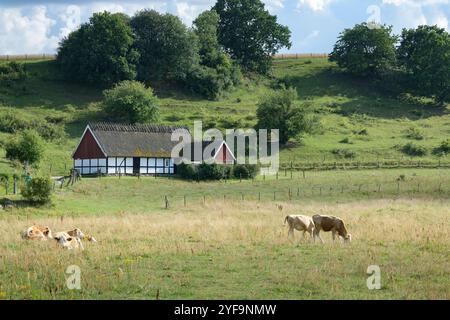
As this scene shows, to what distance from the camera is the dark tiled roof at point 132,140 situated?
64.4 m

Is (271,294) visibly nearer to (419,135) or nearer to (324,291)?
(324,291)

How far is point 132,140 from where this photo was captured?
219 ft

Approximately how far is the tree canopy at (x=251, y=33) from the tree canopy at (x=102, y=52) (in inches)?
998

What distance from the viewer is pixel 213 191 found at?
171 feet

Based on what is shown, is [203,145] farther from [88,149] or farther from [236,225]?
[236,225]

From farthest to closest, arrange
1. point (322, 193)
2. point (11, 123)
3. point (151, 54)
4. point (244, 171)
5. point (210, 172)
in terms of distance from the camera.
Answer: point (151, 54), point (11, 123), point (244, 171), point (210, 172), point (322, 193)

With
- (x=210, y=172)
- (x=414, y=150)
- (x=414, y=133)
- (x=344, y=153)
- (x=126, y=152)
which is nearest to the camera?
(x=210, y=172)

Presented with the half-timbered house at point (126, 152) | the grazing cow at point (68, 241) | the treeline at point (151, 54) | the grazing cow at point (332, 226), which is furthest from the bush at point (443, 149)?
the grazing cow at point (68, 241)

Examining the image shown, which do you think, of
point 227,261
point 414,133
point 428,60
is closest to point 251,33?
point 428,60

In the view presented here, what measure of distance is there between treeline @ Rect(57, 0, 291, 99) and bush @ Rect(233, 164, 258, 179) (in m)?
34.2

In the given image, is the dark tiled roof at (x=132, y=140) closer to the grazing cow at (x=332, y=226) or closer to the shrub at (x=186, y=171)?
the shrub at (x=186, y=171)

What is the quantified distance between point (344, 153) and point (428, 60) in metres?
38.4

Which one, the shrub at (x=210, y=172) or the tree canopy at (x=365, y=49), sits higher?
the tree canopy at (x=365, y=49)
